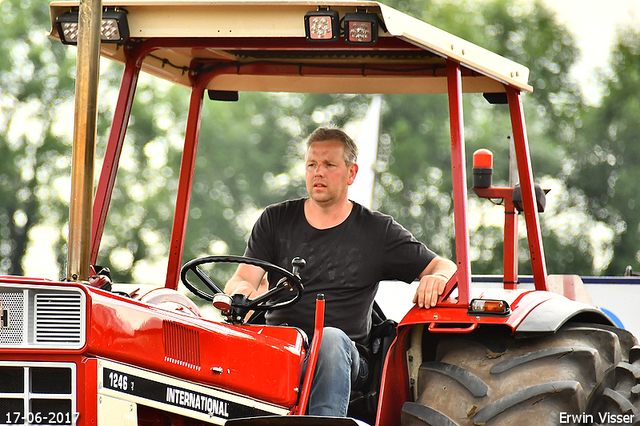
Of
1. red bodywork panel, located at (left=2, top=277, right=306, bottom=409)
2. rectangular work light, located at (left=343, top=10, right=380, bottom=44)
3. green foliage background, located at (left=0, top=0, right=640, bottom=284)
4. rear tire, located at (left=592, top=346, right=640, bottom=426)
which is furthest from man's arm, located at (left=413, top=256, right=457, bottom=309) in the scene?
green foliage background, located at (left=0, top=0, right=640, bottom=284)

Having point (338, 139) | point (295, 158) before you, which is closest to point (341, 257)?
point (338, 139)

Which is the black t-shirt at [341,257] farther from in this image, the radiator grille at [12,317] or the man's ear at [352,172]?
the radiator grille at [12,317]

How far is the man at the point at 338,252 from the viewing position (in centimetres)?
392

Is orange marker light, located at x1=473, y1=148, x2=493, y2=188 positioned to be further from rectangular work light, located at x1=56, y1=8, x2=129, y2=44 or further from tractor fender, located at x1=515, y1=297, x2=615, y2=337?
rectangular work light, located at x1=56, y1=8, x2=129, y2=44

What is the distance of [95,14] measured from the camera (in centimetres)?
278

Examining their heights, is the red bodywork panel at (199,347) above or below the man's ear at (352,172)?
below

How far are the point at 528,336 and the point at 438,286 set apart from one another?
0.41m

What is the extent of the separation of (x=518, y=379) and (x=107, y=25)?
207cm

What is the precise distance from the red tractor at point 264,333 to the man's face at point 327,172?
50cm

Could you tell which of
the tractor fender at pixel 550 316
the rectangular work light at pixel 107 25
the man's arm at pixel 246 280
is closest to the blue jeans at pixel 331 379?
the tractor fender at pixel 550 316

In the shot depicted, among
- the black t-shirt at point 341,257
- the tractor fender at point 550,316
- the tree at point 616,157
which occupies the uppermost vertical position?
the tree at point 616,157

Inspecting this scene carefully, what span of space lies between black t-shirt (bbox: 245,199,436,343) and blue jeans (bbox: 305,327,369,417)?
452 mm

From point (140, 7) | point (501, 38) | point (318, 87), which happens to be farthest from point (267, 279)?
point (501, 38)

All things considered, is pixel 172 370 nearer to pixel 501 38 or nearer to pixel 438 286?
pixel 438 286
